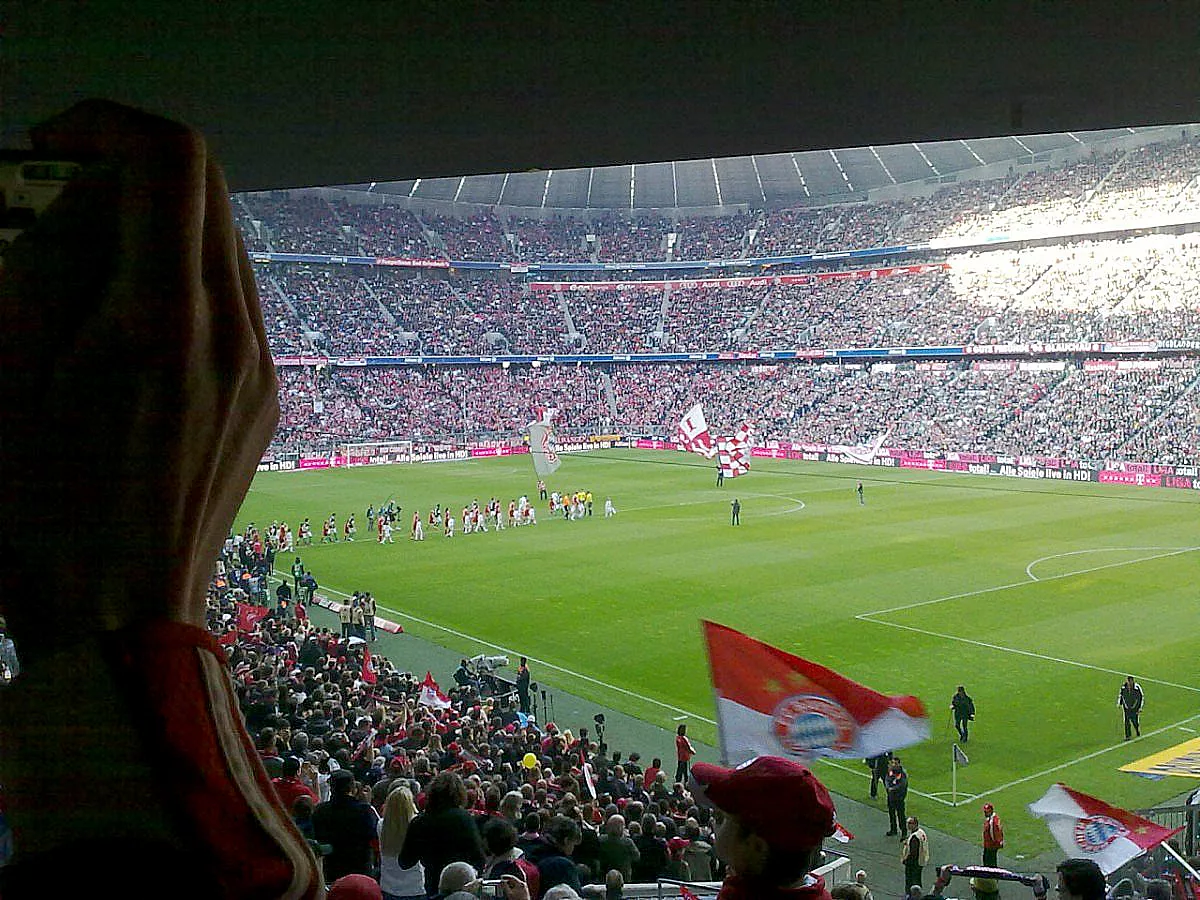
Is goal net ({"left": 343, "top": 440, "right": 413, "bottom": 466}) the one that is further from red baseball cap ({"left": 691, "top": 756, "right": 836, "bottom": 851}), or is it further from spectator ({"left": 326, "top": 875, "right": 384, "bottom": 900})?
red baseball cap ({"left": 691, "top": 756, "right": 836, "bottom": 851})

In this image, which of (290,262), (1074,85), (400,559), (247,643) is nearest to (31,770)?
(1074,85)

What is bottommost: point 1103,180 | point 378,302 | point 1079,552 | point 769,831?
point 1079,552

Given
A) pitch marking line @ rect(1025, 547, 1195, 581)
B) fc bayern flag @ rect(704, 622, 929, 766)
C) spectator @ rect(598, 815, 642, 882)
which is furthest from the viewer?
pitch marking line @ rect(1025, 547, 1195, 581)

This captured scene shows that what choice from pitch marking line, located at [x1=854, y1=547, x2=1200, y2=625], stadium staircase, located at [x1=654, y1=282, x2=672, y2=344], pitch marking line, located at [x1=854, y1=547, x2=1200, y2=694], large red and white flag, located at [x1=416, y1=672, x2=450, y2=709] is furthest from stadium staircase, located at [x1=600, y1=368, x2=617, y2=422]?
large red and white flag, located at [x1=416, y1=672, x2=450, y2=709]

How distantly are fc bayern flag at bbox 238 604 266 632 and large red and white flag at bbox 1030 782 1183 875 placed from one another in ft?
40.8

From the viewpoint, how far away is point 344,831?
5.37 meters

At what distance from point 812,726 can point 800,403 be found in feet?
173

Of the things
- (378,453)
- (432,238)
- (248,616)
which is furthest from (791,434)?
(248,616)

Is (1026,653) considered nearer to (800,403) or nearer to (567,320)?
(800,403)

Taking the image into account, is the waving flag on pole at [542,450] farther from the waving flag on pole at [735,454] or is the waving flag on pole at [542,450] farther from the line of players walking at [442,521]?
the waving flag on pole at [735,454]

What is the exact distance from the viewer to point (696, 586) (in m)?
23.9

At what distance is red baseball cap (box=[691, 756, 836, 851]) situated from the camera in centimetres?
205

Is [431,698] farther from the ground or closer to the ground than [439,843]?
closer to the ground

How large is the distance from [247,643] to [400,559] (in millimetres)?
12462
